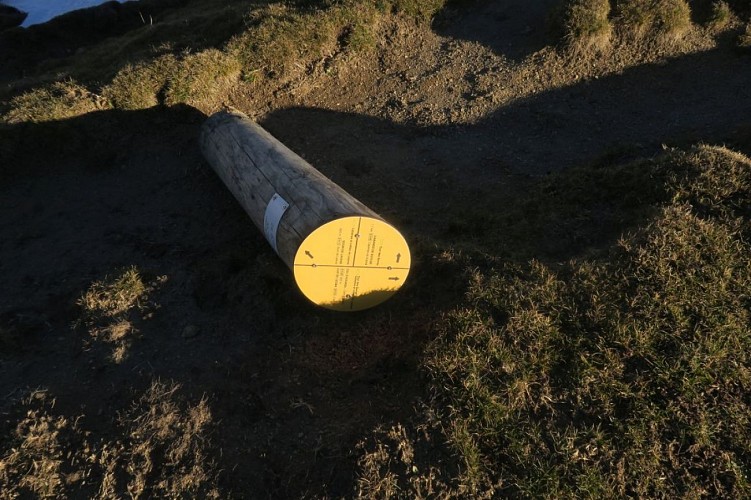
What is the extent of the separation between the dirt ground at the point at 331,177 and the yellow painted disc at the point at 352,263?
27 centimetres

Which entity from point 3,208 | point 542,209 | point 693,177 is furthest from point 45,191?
point 693,177

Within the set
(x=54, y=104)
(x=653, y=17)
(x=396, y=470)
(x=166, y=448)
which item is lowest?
(x=396, y=470)

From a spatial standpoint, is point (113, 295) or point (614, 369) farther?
point (113, 295)

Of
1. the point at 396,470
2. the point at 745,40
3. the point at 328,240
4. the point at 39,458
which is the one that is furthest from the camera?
the point at 745,40

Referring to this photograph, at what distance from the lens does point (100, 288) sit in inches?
212

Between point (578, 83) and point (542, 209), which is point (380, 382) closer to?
point (542, 209)

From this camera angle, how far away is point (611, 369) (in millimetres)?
3932

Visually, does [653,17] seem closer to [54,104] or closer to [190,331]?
[190,331]

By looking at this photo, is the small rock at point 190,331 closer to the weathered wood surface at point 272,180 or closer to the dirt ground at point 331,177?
the dirt ground at point 331,177

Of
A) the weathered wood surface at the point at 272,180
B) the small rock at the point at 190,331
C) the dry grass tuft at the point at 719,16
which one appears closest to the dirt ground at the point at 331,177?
the small rock at the point at 190,331

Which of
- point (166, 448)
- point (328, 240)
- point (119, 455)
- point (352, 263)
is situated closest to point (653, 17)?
point (352, 263)

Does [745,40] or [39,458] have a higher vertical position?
[745,40]

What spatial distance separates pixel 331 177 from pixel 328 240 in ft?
11.7

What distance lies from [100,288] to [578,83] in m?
9.38
